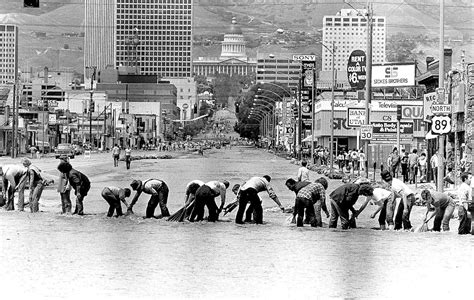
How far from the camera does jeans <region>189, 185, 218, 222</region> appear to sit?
2736cm

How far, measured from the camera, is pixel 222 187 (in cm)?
2784

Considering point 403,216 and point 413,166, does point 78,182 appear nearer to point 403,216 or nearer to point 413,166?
point 403,216

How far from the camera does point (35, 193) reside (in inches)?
1234

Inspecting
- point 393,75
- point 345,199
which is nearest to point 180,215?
point 345,199

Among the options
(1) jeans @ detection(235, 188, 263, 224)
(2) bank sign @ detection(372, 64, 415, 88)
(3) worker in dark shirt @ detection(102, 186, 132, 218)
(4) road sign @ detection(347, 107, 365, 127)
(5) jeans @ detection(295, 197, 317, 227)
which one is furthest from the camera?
(2) bank sign @ detection(372, 64, 415, 88)

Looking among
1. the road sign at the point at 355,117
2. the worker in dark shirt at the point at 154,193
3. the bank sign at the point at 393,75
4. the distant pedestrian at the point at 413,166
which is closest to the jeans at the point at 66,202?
the worker in dark shirt at the point at 154,193

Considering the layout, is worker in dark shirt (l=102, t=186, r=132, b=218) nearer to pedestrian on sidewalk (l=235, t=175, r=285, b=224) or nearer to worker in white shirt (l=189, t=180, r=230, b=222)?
worker in white shirt (l=189, t=180, r=230, b=222)

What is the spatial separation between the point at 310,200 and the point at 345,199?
0.86m

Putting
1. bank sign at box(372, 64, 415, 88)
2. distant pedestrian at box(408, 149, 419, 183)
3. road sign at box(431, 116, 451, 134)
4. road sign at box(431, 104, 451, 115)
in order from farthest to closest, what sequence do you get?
bank sign at box(372, 64, 415, 88) → distant pedestrian at box(408, 149, 419, 183) → road sign at box(431, 104, 451, 115) → road sign at box(431, 116, 451, 134)

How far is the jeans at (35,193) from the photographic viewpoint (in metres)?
31.1

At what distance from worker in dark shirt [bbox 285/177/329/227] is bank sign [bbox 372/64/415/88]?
3442cm

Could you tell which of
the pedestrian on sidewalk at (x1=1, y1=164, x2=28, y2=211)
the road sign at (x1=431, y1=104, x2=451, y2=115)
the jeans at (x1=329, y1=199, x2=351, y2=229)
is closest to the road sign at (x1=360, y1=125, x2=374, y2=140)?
the road sign at (x1=431, y1=104, x2=451, y2=115)

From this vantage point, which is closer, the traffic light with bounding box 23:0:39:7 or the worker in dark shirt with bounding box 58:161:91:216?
the traffic light with bounding box 23:0:39:7

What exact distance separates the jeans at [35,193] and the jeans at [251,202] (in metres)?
6.32
